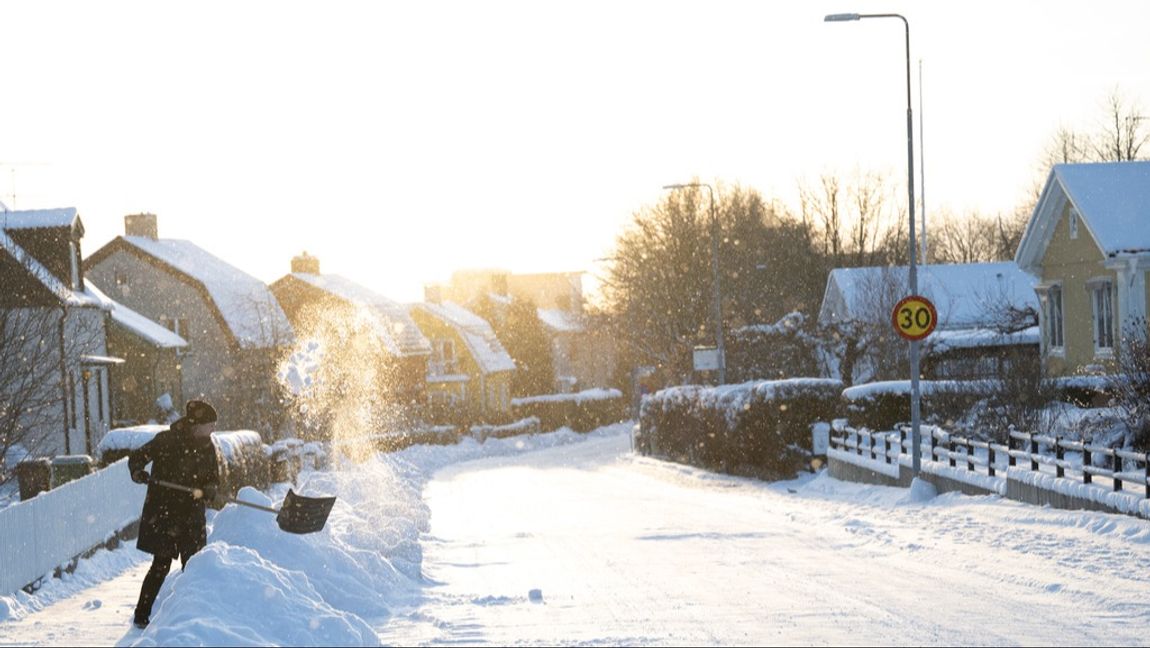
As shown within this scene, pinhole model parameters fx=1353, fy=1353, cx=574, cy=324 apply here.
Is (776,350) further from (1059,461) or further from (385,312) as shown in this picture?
(1059,461)

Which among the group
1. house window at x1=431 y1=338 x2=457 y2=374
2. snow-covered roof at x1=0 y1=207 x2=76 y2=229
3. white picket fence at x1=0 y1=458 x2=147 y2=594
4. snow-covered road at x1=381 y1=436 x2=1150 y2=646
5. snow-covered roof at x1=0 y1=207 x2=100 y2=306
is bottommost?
snow-covered road at x1=381 y1=436 x2=1150 y2=646

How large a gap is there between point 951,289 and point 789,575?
50.9 metres

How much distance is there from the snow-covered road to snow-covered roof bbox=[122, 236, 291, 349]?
112 ft

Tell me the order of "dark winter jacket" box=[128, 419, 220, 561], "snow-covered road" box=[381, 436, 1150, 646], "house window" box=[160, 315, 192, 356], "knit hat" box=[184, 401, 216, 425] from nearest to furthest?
"snow-covered road" box=[381, 436, 1150, 646], "dark winter jacket" box=[128, 419, 220, 561], "knit hat" box=[184, 401, 216, 425], "house window" box=[160, 315, 192, 356]

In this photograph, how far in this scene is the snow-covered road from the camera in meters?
9.97

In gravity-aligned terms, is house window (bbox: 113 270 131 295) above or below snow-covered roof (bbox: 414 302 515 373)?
above

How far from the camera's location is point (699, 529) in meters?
19.7

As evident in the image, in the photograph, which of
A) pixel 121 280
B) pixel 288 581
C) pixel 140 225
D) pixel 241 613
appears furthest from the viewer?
pixel 140 225

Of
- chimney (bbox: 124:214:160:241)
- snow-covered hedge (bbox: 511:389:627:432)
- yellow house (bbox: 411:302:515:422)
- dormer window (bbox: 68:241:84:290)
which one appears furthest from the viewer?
snow-covered hedge (bbox: 511:389:627:432)

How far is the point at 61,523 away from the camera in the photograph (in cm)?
1508

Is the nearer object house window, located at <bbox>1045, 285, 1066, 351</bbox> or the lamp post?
the lamp post

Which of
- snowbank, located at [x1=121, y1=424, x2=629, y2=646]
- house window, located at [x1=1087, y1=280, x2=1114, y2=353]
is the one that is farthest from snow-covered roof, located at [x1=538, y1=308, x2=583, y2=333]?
snowbank, located at [x1=121, y1=424, x2=629, y2=646]

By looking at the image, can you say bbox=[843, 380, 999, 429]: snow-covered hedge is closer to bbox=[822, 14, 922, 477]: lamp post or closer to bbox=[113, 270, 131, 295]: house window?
bbox=[822, 14, 922, 477]: lamp post

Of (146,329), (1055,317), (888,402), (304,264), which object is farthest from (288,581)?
(304,264)
